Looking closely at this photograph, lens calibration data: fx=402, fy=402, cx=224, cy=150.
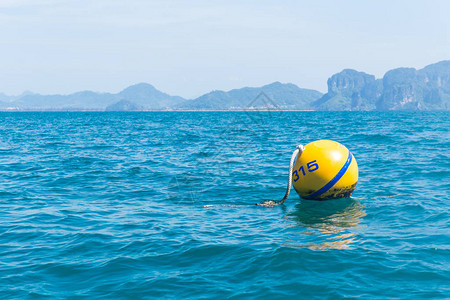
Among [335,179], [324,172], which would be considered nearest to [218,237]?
[324,172]

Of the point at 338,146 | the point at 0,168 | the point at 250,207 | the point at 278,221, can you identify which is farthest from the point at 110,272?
the point at 0,168

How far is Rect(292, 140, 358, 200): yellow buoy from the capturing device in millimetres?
11859

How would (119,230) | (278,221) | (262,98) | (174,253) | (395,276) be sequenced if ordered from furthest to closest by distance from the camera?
(262,98), (278,221), (119,230), (174,253), (395,276)

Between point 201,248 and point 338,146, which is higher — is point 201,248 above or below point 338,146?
below

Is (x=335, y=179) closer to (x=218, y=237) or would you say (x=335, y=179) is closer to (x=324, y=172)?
(x=324, y=172)

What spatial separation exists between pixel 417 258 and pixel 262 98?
8.62m

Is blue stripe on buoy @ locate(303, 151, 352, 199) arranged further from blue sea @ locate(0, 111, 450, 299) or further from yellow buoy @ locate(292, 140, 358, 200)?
blue sea @ locate(0, 111, 450, 299)

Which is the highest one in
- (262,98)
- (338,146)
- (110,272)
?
(262,98)

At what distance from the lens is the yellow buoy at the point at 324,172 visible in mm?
11859

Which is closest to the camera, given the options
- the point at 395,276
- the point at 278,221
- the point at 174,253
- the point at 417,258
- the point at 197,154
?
the point at 395,276

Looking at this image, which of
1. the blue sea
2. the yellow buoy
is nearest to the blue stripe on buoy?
the yellow buoy

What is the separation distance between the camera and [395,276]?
723 centimetres

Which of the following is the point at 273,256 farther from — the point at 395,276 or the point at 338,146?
the point at 338,146

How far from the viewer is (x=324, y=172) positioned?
11.8m
